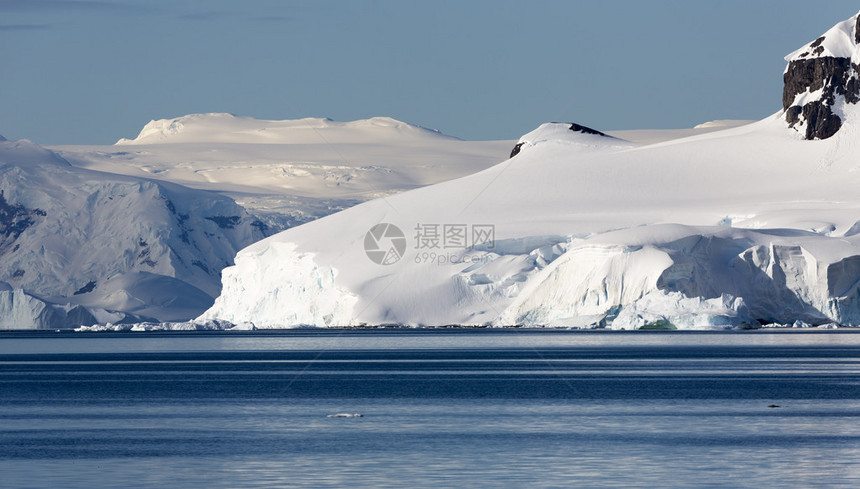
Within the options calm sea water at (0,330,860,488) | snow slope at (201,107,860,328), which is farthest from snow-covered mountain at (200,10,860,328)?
calm sea water at (0,330,860,488)

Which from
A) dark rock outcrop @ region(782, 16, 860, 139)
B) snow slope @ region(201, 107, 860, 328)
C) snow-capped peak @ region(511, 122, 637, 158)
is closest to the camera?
snow slope @ region(201, 107, 860, 328)

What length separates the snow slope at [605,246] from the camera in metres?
90.0

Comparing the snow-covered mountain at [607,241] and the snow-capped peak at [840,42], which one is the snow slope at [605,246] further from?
the snow-capped peak at [840,42]

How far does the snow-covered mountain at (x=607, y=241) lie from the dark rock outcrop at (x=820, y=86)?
0.72 ft

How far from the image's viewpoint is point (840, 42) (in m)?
129

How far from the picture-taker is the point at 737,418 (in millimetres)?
32438

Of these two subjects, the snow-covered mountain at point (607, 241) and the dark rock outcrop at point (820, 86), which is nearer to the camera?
the snow-covered mountain at point (607, 241)

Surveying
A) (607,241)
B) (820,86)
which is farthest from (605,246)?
(820,86)

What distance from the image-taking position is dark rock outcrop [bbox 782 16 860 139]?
128750mm

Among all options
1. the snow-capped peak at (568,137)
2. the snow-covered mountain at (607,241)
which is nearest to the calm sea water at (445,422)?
the snow-covered mountain at (607,241)

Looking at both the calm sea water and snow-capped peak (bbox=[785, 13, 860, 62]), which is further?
snow-capped peak (bbox=[785, 13, 860, 62])

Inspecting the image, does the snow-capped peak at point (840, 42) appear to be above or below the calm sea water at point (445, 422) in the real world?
above

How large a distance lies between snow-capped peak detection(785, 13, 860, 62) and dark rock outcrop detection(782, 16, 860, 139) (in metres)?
0.09

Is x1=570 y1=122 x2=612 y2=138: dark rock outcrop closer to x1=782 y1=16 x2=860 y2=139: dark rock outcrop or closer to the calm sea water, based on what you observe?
x1=782 y1=16 x2=860 y2=139: dark rock outcrop
